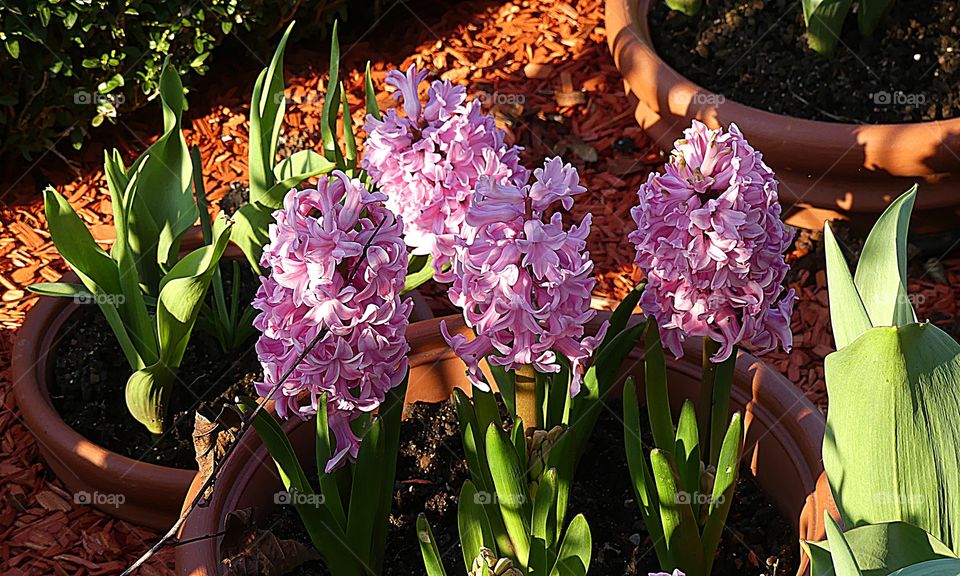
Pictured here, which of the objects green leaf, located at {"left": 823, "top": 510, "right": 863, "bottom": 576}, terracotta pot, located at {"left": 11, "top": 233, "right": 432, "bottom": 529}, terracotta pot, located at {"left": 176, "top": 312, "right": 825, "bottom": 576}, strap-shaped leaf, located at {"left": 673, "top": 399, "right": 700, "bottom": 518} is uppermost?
green leaf, located at {"left": 823, "top": 510, "right": 863, "bottom": 576}

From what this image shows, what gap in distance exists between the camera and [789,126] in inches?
99.1

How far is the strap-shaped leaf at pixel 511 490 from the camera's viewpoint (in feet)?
4.47

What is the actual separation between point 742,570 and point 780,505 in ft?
0.43

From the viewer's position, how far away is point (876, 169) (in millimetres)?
2500

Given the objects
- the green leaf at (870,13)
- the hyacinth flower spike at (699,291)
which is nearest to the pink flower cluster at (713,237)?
the hyacinth flower spike at (699,291)

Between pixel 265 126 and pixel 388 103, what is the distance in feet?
3.50

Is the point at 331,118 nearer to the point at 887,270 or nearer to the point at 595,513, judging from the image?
the point at 595,513

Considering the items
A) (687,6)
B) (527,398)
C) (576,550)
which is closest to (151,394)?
(527,398)

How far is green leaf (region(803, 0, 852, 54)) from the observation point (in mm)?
2668

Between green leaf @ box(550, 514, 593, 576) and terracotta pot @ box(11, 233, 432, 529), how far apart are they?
100cm

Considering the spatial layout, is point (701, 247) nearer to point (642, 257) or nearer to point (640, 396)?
point (642, 257)

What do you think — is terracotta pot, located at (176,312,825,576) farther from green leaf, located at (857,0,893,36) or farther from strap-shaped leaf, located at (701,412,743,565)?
green leaf, located at (857,0,893,36)

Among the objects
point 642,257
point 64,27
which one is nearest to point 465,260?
point 642,257

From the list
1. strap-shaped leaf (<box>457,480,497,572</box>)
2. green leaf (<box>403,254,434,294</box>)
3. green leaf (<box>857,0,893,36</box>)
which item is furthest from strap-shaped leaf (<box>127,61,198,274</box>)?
green leaf (<box>857,0,893,36</box>)
